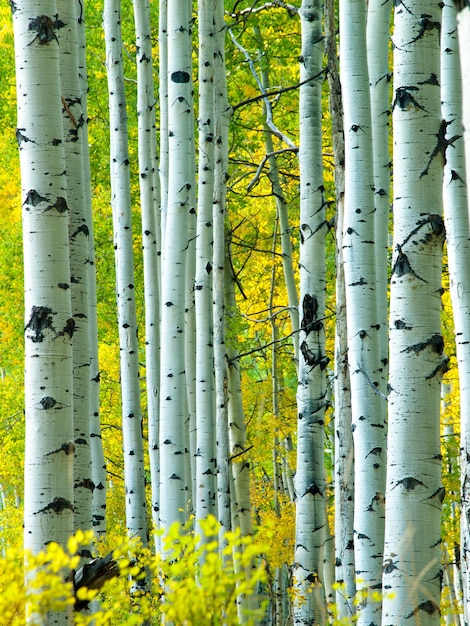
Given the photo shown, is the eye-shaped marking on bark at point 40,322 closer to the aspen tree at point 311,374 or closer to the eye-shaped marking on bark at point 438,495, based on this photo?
the eye-shaped marking on bark at point 438,495

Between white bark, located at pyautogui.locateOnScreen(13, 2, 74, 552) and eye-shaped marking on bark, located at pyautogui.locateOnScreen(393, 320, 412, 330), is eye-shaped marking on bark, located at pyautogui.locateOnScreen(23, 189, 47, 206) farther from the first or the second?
eye-shaped marking on bark, located at pyautogui.locateOnScreen(393, 320, 412, 330)

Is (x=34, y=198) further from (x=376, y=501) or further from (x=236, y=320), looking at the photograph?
(x=236, y=320)

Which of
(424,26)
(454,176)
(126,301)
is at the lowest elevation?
(126,301)

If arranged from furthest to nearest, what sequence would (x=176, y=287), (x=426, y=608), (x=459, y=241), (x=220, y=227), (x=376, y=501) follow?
(x=220, y=227)
(x=176, y=287)
(x=459, y=241)
(x=376, y=501)
(x=426, y=608)

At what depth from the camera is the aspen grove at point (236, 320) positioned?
3164 millimetres

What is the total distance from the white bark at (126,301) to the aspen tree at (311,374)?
2895 mm

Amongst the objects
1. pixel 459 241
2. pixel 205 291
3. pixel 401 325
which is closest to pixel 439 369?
pixel 401 325

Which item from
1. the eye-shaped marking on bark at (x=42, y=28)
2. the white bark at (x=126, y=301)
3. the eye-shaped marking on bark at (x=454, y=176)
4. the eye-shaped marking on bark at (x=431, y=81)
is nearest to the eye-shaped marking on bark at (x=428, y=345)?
the eye-shaped marking on bark at (x=431, y=81)

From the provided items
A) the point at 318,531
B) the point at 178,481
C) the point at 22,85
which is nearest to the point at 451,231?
the point at 318,531

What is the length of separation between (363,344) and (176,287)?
209cm

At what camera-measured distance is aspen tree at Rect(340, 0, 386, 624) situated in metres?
4.70

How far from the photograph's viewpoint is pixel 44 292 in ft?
11.8

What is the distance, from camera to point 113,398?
17906 mm

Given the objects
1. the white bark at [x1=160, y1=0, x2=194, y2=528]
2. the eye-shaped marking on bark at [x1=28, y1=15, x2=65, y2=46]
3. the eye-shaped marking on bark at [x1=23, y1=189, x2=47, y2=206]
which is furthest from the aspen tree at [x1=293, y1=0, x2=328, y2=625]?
the eye-shaped marking on bark at [x1=28, y1=15, x2=65, y2=46]
